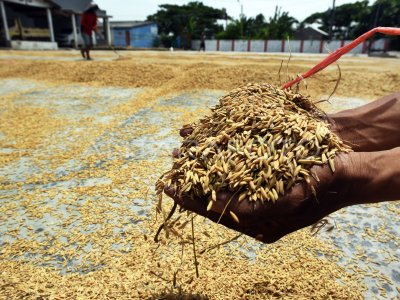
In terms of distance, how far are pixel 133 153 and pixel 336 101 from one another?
5071 millimetres

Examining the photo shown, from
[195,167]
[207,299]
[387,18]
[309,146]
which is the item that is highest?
[387,18]

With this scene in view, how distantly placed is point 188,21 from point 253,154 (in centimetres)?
5353

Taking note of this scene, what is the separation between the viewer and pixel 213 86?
8031 mm

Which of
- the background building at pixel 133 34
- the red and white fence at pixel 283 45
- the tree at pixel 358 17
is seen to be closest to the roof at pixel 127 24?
the background building at pixel 133 34

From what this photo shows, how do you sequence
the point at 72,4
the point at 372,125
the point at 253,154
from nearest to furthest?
the point at 253,154 < the point at 372,125 < the point at 72,4

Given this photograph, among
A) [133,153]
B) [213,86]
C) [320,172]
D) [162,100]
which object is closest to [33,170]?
[133,153]

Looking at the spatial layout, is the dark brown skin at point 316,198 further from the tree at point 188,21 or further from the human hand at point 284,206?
the tree at point 188,21

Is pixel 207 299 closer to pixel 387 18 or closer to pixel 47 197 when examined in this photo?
pixel 47 197

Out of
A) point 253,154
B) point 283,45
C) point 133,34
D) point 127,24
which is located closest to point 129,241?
point 253,154

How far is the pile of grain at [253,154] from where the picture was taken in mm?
1433

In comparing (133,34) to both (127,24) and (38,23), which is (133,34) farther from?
(38,23)

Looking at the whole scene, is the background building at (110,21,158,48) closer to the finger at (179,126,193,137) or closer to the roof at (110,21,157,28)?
the roof at (110,21,157,28)

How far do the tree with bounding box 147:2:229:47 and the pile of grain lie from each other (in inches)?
1961

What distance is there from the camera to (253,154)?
59.7 inches
